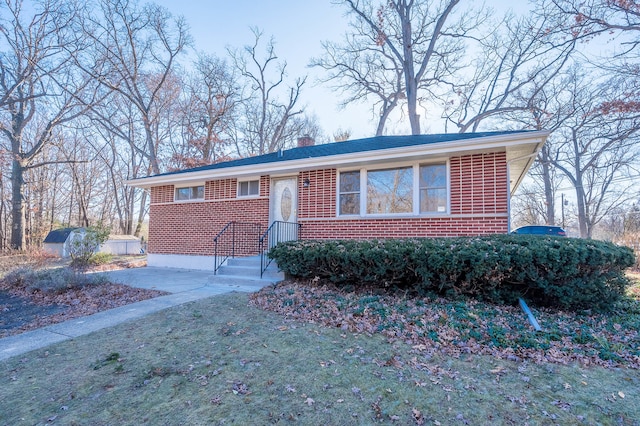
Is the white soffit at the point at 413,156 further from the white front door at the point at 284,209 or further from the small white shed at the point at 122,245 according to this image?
the small white shed at the point at 122,245

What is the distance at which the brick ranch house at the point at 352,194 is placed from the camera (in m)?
6.93

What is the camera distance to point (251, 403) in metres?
2.62

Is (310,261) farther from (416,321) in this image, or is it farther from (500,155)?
(500,155)

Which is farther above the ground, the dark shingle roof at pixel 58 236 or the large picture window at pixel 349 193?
the large picture window at pixel 349 193

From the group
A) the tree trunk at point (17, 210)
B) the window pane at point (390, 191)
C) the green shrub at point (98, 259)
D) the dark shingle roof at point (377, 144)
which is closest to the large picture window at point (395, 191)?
the window pane at point (390, 191)

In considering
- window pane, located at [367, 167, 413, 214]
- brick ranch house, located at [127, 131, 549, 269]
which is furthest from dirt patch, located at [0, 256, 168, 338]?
window pane, located at [367, 167, 413, 214]

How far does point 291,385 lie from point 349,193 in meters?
5.98

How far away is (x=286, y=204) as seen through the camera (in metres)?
9.39

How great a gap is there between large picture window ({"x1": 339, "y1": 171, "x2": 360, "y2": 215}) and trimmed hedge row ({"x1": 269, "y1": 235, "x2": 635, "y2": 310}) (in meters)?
2.48

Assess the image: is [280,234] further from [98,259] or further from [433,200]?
[98,259]

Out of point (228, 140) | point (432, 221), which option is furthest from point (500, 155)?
point (228, 140)

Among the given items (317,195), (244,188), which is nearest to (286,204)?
(317,195)

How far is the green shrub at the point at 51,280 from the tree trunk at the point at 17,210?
11482mm

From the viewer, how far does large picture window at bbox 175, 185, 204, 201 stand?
35.2ft
